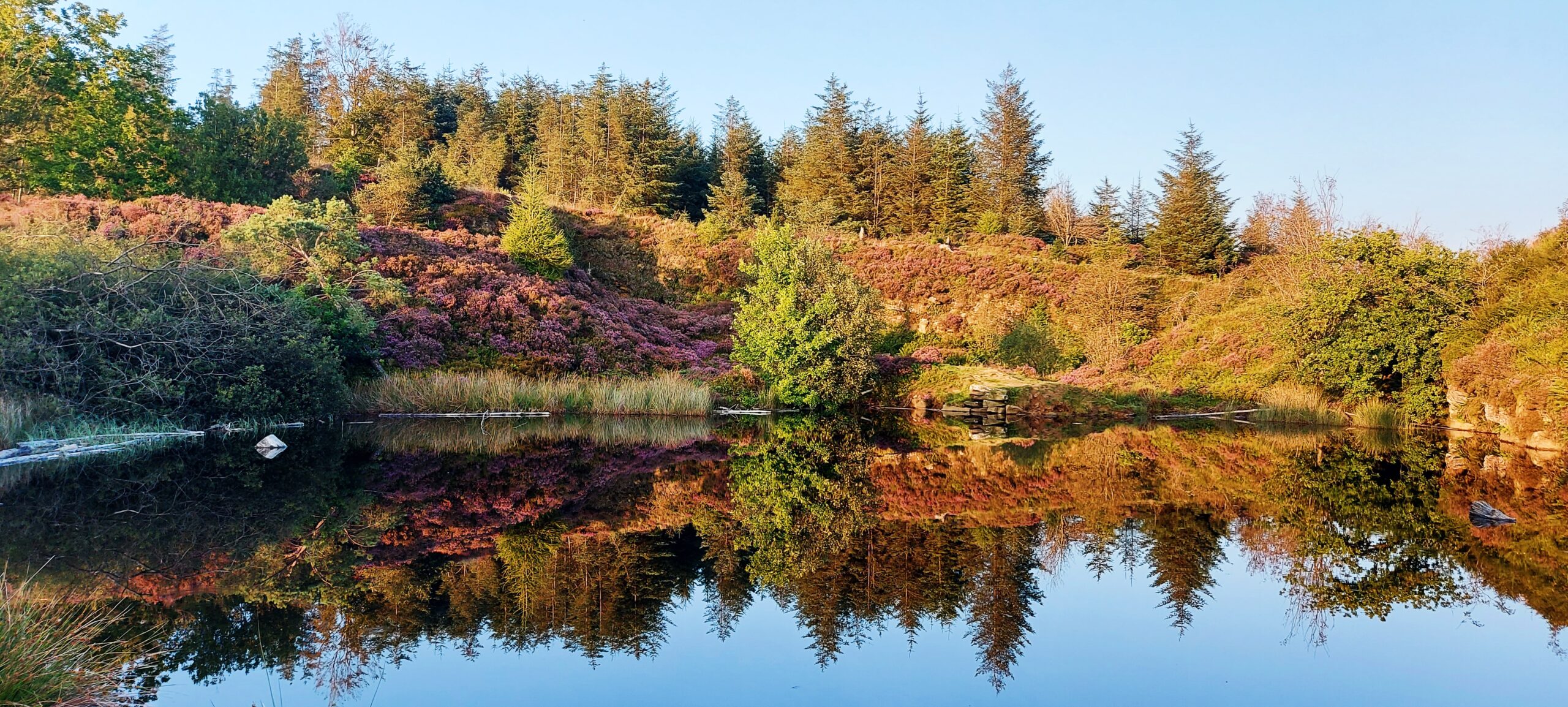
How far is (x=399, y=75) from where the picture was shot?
151 feet

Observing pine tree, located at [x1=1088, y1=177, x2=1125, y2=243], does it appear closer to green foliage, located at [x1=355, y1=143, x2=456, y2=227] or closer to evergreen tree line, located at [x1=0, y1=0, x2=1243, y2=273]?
evergreen tree line, located at [x1=0, y1=0, x2=1243, y2=273]

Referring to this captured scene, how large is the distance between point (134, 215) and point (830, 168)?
28.0 metres

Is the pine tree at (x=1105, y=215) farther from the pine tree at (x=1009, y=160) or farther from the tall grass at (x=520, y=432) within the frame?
the tall grass at (x=520, y=432)

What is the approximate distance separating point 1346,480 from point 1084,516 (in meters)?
4.65

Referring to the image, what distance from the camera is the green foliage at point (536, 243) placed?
25.0m

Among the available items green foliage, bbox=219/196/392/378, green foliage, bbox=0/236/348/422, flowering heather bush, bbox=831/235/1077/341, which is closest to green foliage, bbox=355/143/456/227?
green foliage, bbox=219/196/392/378

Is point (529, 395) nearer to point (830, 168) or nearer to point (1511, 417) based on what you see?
point (1511, 417)

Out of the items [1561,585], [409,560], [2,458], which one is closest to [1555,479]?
[1561,585]

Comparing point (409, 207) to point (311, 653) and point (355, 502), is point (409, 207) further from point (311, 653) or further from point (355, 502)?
point (311, 653)

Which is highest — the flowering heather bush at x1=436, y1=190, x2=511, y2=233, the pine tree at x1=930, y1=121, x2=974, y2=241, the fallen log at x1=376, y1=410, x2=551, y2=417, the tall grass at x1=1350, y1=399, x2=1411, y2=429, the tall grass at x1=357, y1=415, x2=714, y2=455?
the pine tree at x1=930, y1=121, x2=974, y2=241

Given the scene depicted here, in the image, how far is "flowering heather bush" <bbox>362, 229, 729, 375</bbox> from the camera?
19828 millimetres

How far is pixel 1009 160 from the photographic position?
4156 centimetres

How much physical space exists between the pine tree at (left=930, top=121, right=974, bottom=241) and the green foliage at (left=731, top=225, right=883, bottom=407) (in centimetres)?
1677

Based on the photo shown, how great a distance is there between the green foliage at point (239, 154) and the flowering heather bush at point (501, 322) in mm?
7108
